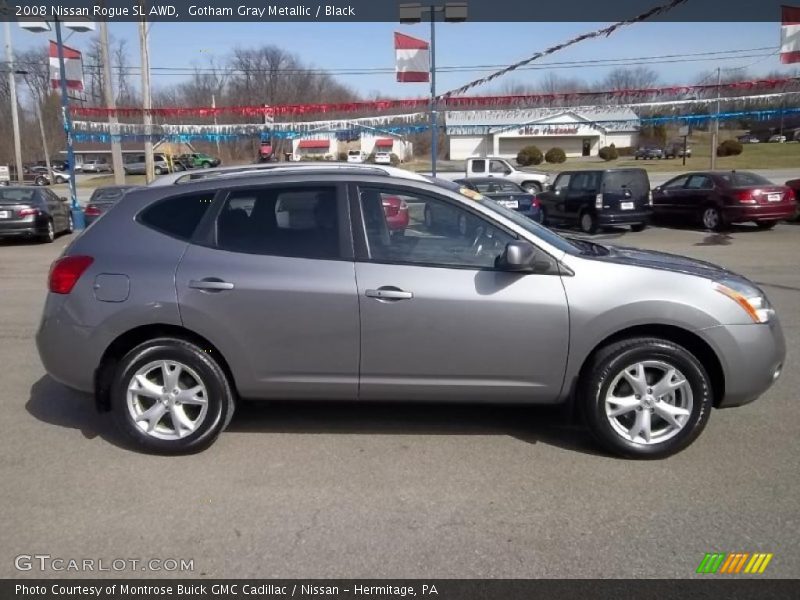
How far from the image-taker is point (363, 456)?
441 cm

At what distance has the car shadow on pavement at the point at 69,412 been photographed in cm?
485

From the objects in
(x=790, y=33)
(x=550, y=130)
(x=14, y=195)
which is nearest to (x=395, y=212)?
(x=14, y=195)

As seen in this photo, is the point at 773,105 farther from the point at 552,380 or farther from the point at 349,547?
the point at 349,547

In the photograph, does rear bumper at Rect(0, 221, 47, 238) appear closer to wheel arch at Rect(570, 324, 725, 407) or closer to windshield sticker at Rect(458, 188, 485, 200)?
windshield sticker at Rect(458, 188, 485, 200)

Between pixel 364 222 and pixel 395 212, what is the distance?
224mm

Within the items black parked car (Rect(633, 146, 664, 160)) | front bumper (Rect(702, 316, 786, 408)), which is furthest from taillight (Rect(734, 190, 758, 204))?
black parked car (Rect(633, 146, 664, 160))

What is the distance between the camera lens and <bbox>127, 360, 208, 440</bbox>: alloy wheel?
4379 millimetres

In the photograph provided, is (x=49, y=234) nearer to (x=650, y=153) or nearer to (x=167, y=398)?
(x=167, y=398)

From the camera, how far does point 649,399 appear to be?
422 centimetres

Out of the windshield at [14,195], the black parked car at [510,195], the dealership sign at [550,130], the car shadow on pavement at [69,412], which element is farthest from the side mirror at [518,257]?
the dealership sign at [550,130]

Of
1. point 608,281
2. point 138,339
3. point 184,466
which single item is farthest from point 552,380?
point 138,339

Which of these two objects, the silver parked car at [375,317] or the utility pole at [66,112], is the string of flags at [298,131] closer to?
the utility pole at [66,112]

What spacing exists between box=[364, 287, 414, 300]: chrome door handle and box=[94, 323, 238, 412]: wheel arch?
104cm
